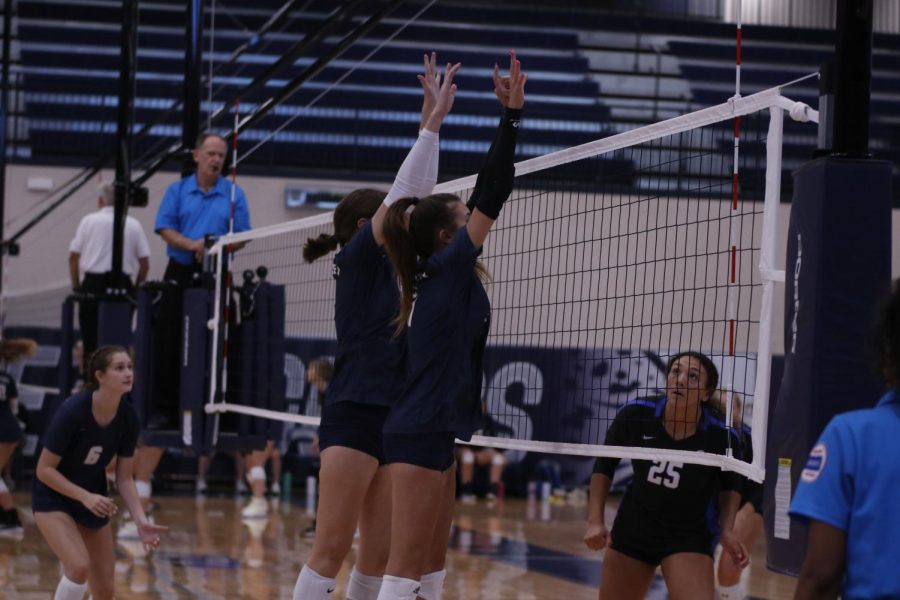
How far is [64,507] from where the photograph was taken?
5562 millimetres

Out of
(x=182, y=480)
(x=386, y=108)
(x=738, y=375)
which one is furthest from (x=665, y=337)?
(x=182, y=480)

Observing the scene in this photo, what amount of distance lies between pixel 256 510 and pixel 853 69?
8782 millimetres

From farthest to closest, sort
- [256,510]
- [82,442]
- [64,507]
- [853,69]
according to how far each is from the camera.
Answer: [256,510], [82,442], [64,507], [853,69]

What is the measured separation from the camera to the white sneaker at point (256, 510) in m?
11.1

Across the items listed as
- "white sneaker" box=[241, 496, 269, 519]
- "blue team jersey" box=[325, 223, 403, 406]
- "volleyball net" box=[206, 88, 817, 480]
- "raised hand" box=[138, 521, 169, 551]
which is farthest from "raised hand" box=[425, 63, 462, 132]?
"white sneaker" box=[241, 496, 269, 519]

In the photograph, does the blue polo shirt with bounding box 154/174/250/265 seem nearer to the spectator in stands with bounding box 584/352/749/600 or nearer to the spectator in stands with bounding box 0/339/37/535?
the spectator in stands with bounding box 0/339/37/535

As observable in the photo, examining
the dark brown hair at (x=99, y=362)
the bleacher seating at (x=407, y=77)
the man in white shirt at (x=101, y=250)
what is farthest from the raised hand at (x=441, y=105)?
the bleacher seating at (x=407, y=77)

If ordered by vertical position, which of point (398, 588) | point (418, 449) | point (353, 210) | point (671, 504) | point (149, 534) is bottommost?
point (149, 534)

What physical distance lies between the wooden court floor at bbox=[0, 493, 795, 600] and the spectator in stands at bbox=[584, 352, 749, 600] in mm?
2648

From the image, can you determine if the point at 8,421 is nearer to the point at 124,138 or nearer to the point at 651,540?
the point at 124,138

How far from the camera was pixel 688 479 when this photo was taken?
4777 millimetres

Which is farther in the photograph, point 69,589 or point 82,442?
point 82,442

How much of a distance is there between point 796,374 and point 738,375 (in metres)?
9.84

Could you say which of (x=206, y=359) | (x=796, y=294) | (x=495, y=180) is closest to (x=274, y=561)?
(x=206, y=359)
